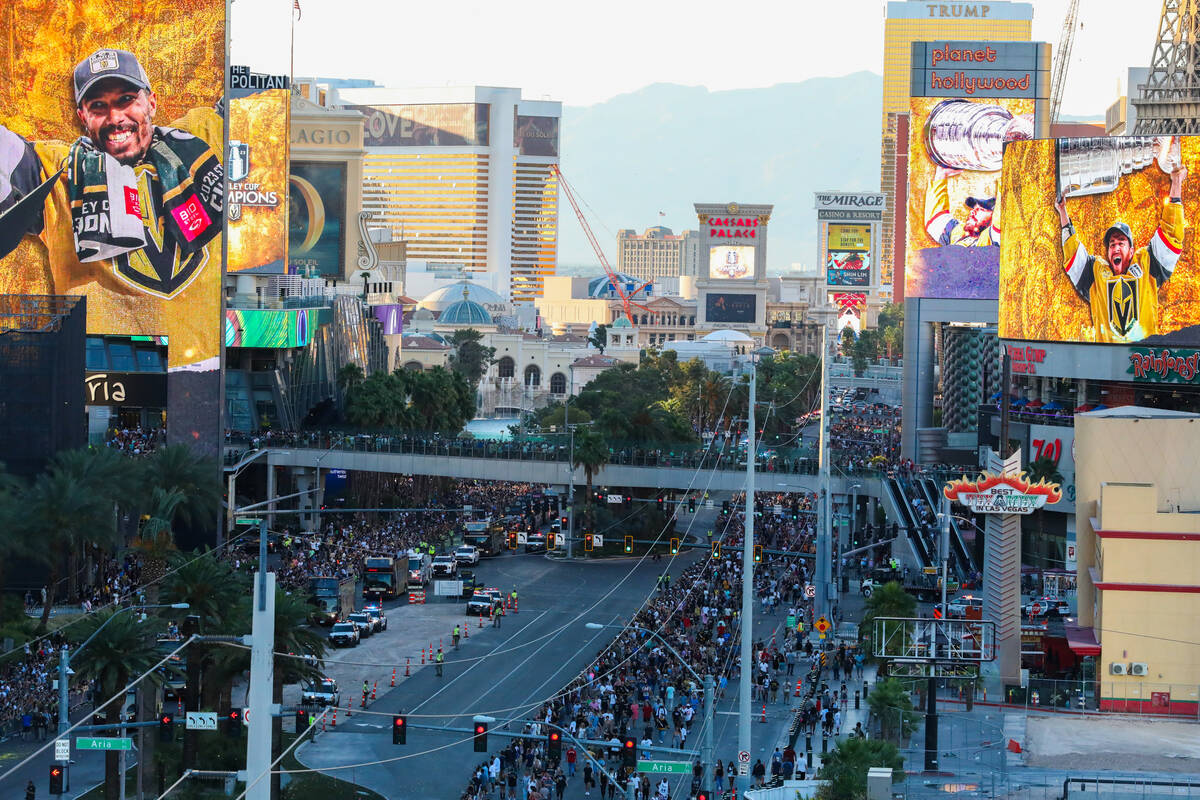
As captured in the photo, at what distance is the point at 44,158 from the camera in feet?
254

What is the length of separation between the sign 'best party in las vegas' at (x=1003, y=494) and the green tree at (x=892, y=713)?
783 cm

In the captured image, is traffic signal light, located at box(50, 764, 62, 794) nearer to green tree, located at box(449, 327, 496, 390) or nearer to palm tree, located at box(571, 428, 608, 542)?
palm tree, located at box(571, 428, 608, 542)

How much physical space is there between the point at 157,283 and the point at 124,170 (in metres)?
5.00

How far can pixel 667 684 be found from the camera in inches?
2088

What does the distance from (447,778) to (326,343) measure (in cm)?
6313

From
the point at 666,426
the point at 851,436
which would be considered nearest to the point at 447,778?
the point at 666,426

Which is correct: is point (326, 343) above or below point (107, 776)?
above

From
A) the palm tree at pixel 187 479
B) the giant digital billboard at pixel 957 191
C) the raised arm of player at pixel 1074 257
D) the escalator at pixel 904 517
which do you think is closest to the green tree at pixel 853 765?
the palm tree at pixel 187 479

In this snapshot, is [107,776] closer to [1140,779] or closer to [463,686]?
[463,686]

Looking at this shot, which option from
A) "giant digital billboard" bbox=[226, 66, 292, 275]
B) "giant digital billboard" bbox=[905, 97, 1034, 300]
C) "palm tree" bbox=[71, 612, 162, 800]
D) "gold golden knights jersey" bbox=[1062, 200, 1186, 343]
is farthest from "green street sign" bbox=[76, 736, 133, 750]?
"giant digital billboard" bbox=[905, 97, 1034, 300]

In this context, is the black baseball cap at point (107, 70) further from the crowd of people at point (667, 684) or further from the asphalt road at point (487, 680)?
the crowd of people at point (667, 684)

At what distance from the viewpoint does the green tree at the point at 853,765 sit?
3456 cm

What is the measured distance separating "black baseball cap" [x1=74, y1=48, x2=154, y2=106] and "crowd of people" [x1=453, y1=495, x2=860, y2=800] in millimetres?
31060

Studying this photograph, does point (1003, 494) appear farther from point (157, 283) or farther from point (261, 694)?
point (157, 283)
